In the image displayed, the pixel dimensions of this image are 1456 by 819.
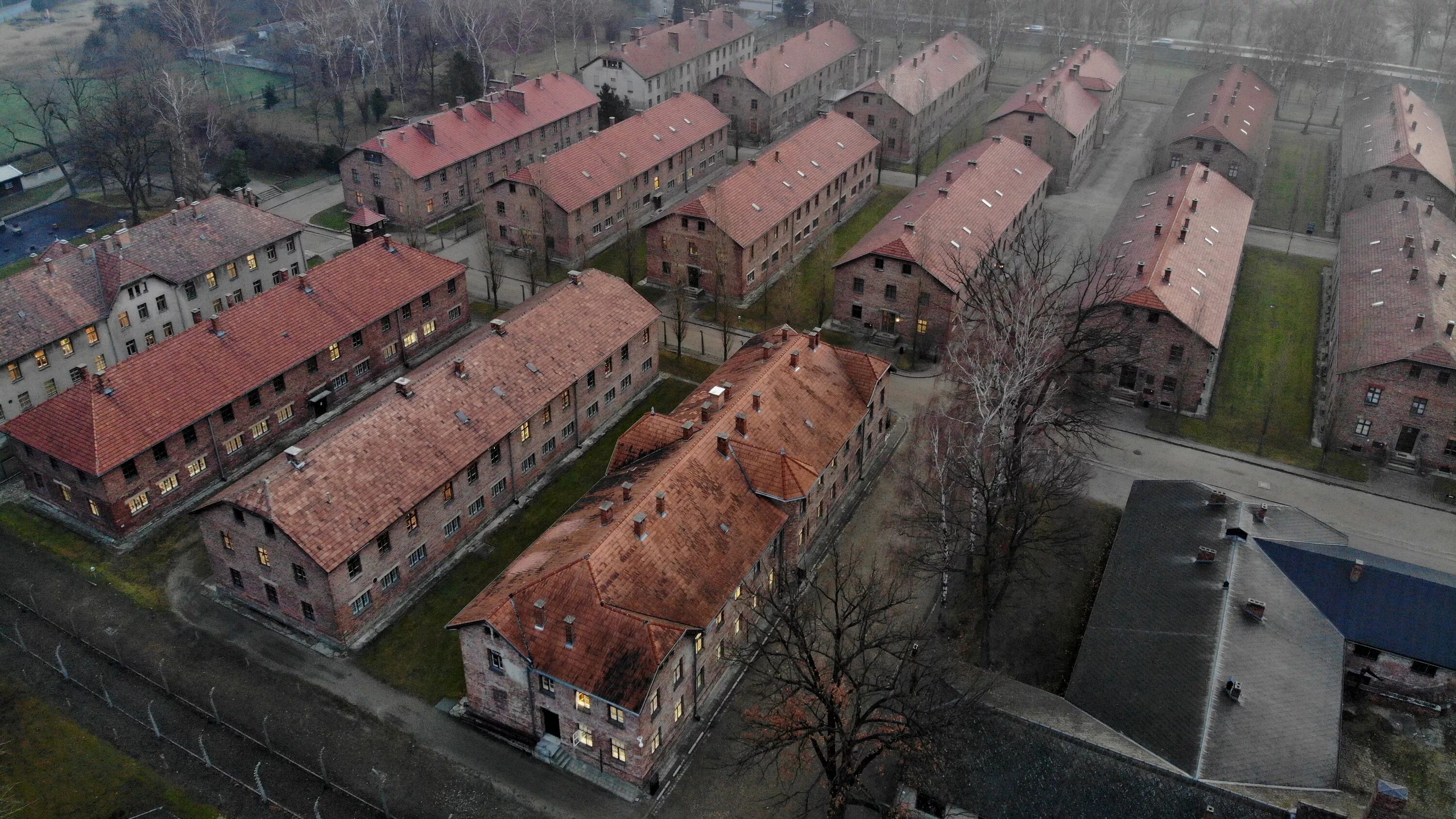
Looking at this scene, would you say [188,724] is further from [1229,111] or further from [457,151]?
[1229,111]

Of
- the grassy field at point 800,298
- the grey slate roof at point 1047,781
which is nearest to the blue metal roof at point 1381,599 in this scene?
the grey slate roof at point 1047,781

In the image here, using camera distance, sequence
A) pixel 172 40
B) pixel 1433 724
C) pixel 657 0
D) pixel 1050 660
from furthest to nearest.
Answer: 1. pixel 657 0
2. pixel 172 40
3. pixel 1050 660
4. pixel 1433 724

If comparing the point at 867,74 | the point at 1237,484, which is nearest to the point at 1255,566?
the point at 1237,484

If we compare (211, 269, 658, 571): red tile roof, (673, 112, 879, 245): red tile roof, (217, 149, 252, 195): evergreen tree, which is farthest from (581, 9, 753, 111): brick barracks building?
(211, 269, 658, 571): red tile roof

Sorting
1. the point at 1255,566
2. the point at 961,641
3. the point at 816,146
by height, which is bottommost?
the point at 961,641

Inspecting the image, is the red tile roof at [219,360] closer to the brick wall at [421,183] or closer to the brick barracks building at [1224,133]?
the brick wall at [421,183]

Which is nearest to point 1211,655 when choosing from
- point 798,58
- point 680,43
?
point 798,58

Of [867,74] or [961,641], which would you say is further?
[867,74]

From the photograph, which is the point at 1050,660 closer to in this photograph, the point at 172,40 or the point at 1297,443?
the point at 1297,443
